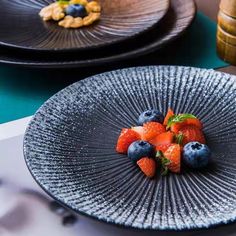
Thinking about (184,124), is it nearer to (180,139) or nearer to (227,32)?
(180,139)

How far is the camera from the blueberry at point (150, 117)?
0.69 metres

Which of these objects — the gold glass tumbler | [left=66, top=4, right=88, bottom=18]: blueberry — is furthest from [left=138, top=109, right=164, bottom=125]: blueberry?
[left=66, top=4, right=88, bottom=18]: blueberry

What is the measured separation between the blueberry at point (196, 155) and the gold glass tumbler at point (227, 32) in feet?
1.14

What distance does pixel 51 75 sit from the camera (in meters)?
0.91

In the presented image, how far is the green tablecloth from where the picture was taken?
33.1 inches

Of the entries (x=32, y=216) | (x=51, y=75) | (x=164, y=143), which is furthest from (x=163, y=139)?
(x=51, y=75)

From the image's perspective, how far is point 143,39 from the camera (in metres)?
0.92

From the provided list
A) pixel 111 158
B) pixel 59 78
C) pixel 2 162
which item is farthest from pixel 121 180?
pixel 59 78

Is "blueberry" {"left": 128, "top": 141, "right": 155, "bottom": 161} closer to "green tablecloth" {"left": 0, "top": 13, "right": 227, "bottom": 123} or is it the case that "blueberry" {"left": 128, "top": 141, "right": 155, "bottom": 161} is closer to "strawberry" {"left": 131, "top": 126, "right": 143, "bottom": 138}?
"strawberry" {"left": 131, "top": 126, "right": 143, "bottom": 138}

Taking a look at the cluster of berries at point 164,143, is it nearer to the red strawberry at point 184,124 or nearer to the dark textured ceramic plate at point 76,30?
the red strawberry at point 184,124

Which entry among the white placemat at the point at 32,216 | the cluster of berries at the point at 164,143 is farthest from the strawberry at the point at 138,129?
the white placemat at the point at 32,216

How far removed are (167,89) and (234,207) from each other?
0.28 m

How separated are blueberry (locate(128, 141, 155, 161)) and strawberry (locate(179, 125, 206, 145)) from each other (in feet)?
0.17

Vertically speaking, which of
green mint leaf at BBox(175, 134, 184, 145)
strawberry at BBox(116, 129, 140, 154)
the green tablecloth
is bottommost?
green mint leaf at BBox(175, 134, 184, 145)
